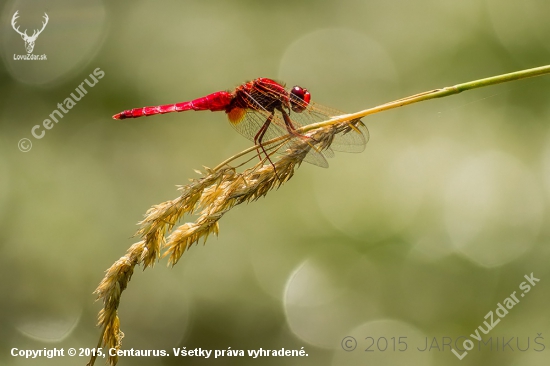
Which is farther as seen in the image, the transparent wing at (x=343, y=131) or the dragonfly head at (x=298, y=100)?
the dragonfly head at (x=298, y=100)

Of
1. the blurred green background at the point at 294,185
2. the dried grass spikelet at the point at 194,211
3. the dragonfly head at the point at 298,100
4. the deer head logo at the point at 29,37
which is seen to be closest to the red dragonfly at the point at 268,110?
the dragonfly head at the point at 298,100

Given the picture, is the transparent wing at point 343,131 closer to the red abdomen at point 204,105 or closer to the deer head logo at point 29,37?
the red abdomen at point 204,105

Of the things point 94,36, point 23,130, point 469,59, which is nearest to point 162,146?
point 23,130

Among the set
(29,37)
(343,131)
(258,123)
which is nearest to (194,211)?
(343,131)

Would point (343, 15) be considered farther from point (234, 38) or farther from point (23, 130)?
point (23, 130)

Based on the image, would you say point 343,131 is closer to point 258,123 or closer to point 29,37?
point 258,123

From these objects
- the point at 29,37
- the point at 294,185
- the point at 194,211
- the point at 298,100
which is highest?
the point at 29,37
